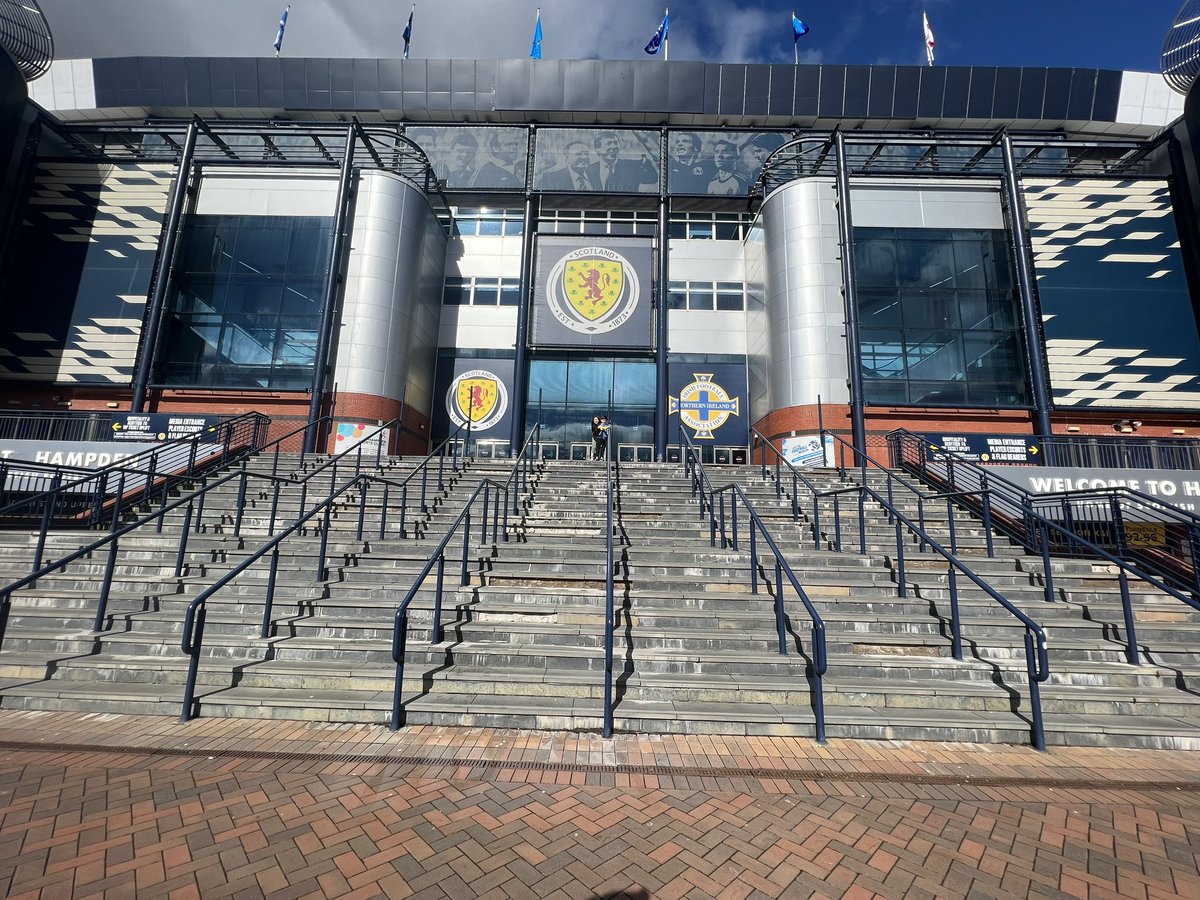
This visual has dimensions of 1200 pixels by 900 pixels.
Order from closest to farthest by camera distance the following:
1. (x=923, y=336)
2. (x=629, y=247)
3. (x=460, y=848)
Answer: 1. (x=460, y=848)
2. (x=923, y=336)
3. (x=629, y=247)

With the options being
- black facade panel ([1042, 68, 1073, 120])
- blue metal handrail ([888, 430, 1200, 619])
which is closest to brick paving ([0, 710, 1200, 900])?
blue metal handrail ([888, 430, 1200, 619])

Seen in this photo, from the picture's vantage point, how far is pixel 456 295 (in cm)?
2298

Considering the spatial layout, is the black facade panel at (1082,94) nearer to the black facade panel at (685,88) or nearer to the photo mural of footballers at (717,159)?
the photo mural of footballers at (717,159)

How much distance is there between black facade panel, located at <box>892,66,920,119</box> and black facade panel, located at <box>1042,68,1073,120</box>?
511cm

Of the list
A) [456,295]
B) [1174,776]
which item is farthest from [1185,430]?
[456,295]

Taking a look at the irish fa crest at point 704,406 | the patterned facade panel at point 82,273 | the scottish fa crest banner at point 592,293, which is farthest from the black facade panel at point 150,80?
the irish fa crest at point 704,406

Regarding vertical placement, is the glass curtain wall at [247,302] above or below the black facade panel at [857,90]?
below

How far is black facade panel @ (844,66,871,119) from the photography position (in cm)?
2230

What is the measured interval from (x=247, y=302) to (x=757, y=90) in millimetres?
22179

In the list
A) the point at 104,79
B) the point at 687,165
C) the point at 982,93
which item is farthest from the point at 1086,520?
the point at 104,79

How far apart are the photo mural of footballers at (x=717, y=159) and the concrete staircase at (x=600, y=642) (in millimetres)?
18789

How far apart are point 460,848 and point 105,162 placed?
28.9 meters

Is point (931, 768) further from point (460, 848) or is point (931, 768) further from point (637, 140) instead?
point (637, 140)

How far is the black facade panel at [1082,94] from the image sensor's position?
71.3ft
